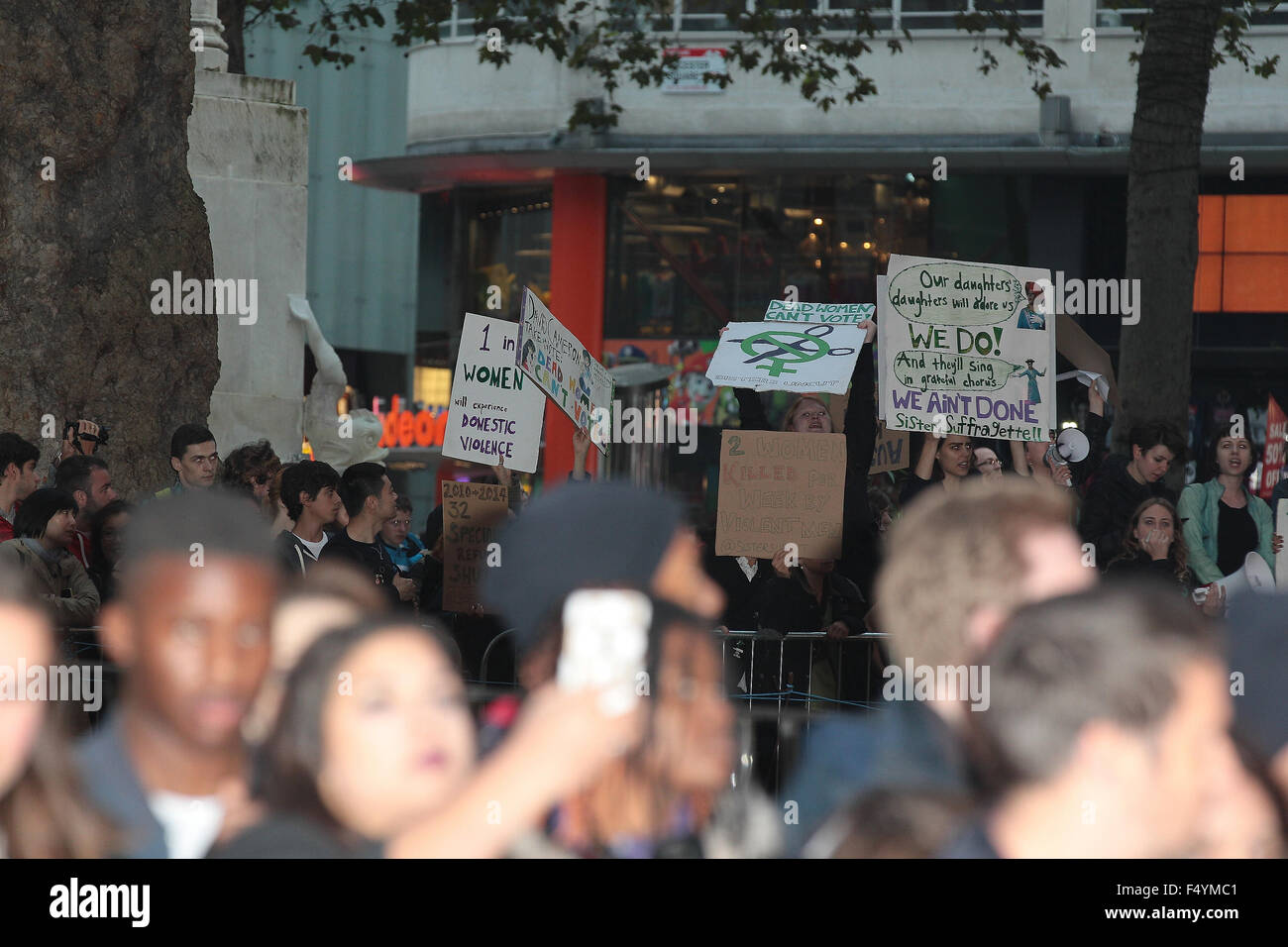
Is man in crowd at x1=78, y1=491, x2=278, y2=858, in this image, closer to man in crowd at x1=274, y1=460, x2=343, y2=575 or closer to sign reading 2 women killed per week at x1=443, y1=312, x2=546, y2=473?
man in crowd at x1=274, y1=460, x2=343, y2=575

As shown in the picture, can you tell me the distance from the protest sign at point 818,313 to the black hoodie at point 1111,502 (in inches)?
55.8

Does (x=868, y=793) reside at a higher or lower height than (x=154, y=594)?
lower

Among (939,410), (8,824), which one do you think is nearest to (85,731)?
(8,824)

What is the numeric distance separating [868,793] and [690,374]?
18557mm

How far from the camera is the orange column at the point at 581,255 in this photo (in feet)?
69.7

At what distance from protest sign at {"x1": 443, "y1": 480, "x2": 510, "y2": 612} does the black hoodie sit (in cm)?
251

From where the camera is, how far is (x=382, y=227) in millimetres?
32938

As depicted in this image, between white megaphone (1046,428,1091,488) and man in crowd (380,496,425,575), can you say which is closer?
man in crowd (380,496,425,575)

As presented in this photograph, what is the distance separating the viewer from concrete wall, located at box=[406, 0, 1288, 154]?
62.1 ft

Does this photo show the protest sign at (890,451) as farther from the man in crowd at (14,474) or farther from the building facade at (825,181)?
the building facade at (825,181)

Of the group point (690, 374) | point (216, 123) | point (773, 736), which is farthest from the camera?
point (690, 374)

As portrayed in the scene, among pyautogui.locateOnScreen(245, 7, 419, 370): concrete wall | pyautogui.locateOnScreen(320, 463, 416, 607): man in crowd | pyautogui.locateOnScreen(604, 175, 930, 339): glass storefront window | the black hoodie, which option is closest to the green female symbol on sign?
the black hoodie

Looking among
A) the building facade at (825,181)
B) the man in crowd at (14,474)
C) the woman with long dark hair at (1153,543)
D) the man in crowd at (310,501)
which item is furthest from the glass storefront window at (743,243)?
the man in crowd at (310,501)

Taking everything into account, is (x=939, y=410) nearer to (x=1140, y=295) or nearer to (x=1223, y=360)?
(x=1140, y=295)
